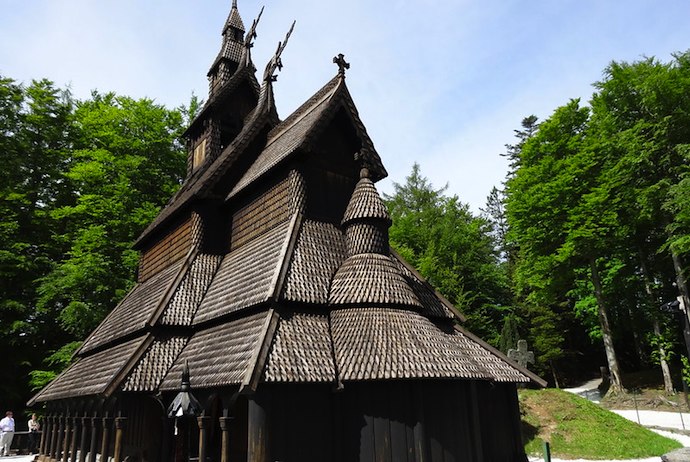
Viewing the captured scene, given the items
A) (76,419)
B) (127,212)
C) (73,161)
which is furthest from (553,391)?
(73,161)

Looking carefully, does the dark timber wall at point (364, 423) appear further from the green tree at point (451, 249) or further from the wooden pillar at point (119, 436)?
the green tree at point (451, 249)

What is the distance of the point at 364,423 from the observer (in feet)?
29.6

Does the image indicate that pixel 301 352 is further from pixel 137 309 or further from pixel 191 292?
pixel 137 309

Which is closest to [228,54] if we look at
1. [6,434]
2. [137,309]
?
[137,309]

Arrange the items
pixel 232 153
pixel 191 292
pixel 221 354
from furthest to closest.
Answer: pixel 232 153, pixel 191 292, pixel 221 354

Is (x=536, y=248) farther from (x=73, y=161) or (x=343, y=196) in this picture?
(x=73, y=161)

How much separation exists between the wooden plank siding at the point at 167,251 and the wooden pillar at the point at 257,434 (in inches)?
277

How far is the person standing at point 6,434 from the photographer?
19203 millimetres

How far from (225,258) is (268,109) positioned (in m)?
5.26

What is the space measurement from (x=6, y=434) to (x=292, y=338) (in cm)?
1741

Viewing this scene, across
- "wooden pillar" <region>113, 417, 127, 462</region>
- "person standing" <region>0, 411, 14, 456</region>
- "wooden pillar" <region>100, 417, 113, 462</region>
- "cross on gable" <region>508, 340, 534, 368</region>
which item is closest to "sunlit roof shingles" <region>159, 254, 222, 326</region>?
"wooden pillar" <region>113, 417, 127, 462</region>

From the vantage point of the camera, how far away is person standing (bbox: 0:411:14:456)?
756 inches

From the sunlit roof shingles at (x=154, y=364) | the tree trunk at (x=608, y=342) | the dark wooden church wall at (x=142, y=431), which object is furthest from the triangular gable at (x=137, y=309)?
the tree trunk at (x=608, y=342)

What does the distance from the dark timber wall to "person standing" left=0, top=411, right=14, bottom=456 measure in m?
17.0
